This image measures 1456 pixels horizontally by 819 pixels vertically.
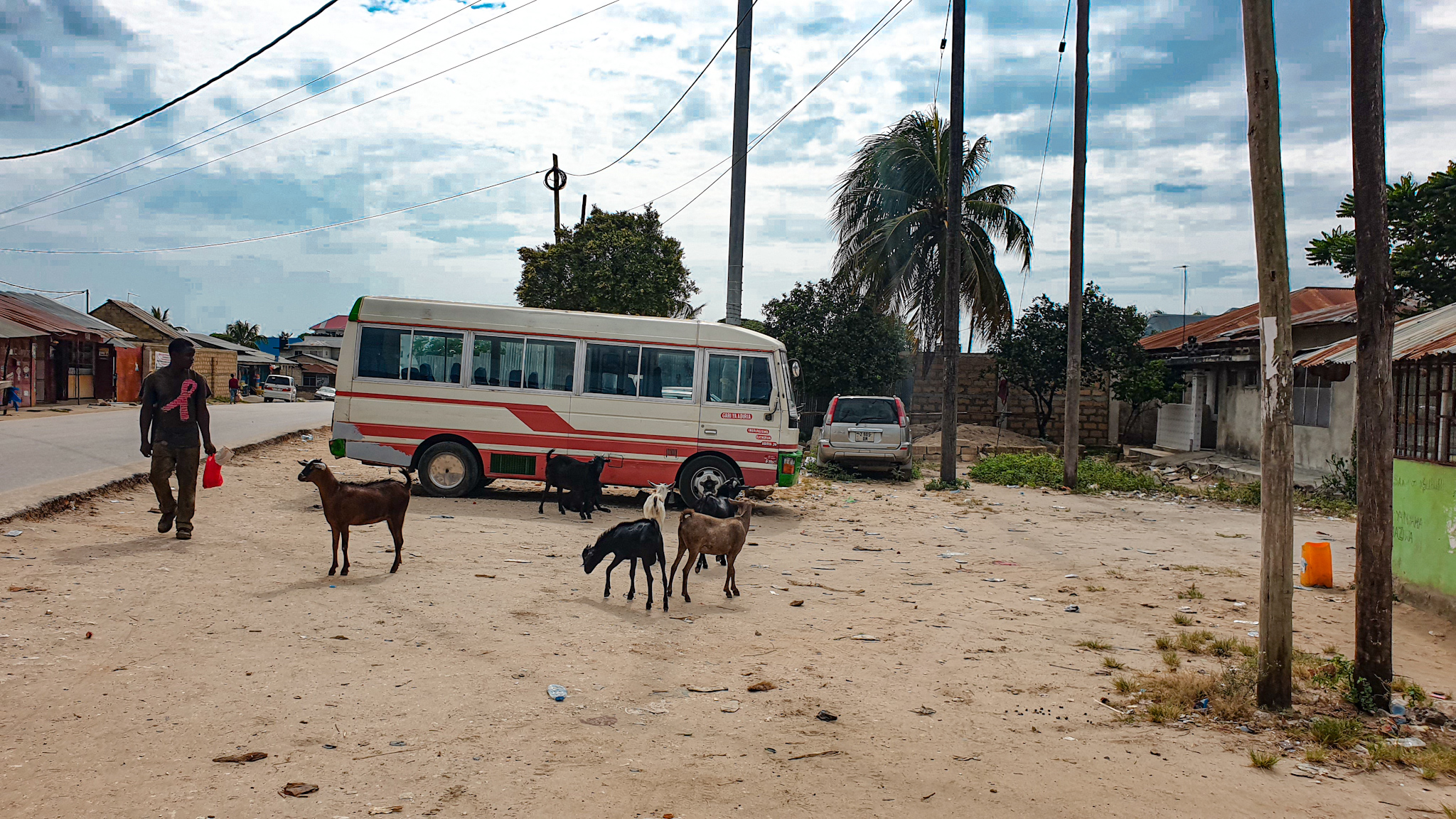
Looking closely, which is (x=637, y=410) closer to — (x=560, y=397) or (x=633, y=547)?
(x=560, y=397)

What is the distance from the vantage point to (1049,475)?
736 inches

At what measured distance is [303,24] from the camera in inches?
515

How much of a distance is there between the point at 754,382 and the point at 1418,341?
7.32 m

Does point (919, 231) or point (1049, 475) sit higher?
point (919, 231)

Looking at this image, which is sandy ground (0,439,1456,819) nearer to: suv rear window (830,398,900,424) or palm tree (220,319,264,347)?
suv rear window (830,398,900,424)

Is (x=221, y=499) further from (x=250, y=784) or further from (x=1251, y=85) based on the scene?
A: (x=1251, y=85)

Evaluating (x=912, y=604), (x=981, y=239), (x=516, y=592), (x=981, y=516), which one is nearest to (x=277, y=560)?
(x=516, y=592)

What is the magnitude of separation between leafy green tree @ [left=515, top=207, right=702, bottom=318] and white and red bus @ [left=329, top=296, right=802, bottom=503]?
39.0ft

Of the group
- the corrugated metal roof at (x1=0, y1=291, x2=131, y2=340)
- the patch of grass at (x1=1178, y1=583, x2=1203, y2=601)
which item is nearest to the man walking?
the patch of grass at (x1=1178, y1=583, x2=1203, y2=601)

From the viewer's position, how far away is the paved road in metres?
11.9

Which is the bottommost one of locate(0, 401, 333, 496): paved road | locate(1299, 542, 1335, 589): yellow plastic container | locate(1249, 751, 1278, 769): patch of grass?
locate(1249, 751, 1278, 769): patch of grass

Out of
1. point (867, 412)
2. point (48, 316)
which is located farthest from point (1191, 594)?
point (48, 316)

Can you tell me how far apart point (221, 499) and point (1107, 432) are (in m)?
23.9

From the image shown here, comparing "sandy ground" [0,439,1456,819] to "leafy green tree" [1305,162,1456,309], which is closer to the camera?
"sandy ground" [0,439,1456,819]
